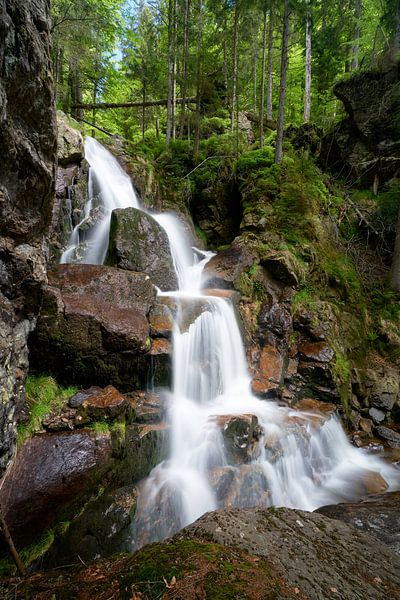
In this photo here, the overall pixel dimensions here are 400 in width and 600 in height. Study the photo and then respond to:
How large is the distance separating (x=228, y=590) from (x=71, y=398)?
135 inches

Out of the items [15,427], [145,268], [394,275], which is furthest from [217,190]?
[15,427]

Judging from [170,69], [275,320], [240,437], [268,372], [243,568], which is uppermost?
[170,69]

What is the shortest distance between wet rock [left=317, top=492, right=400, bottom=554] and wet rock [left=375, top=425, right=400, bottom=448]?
2.34 meters

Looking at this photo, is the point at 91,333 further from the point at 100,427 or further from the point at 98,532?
the point at 98,532

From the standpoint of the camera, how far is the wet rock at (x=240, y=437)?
16.3 ft

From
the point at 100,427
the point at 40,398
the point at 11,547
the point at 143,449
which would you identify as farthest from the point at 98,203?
the point at 11,547

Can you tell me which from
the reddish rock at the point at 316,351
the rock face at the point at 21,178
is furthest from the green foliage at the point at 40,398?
the reddish rock at the point at 316,351

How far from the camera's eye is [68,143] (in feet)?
29.3

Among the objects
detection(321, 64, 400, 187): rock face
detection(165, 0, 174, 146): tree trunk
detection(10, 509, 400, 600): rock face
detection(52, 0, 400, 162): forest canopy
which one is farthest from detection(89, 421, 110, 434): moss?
detection(165, 0, 174, 146): tree trunk

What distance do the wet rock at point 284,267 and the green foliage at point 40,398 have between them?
5972 mm

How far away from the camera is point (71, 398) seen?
A: 446cm

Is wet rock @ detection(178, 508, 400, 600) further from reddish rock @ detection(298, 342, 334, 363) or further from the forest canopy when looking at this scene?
the forest canopy

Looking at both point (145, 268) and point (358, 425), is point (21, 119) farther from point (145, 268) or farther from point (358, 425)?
point (358, 425)

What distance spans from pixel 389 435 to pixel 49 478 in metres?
6.93
